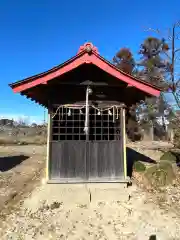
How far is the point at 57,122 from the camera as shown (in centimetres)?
926

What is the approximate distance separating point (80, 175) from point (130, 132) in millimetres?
26092

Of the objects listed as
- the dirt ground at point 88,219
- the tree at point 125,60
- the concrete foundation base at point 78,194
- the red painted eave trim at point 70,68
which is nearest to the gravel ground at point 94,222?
the dirt ground at point 88,219

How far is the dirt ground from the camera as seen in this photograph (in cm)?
579

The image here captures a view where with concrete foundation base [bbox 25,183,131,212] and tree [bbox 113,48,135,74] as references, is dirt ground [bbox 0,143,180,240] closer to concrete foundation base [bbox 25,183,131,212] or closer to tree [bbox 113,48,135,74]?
concrete foundation base [bbox 25,183,131,212]

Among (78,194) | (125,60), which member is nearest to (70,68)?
(78,194)

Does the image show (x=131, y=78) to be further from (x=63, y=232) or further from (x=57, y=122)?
(x=63, y=232)

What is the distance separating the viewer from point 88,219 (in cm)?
657

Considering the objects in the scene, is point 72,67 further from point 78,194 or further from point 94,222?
point 94,222

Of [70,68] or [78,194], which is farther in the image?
[70,68]

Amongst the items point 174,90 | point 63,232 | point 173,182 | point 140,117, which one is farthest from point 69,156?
point 140,117

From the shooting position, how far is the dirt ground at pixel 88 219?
19.0ft

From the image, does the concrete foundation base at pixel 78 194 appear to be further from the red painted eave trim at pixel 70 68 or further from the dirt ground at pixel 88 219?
the red painted eave trim at pixel 70 68

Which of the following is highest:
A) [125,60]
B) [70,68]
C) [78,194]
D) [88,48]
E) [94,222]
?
[125,60]

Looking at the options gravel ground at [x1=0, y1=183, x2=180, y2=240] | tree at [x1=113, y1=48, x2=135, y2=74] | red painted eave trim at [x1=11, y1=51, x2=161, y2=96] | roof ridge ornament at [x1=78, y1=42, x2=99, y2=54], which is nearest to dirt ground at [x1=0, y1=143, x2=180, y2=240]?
→ gravel ground at [x1=0, y1=183, x2=180, y2=240]
